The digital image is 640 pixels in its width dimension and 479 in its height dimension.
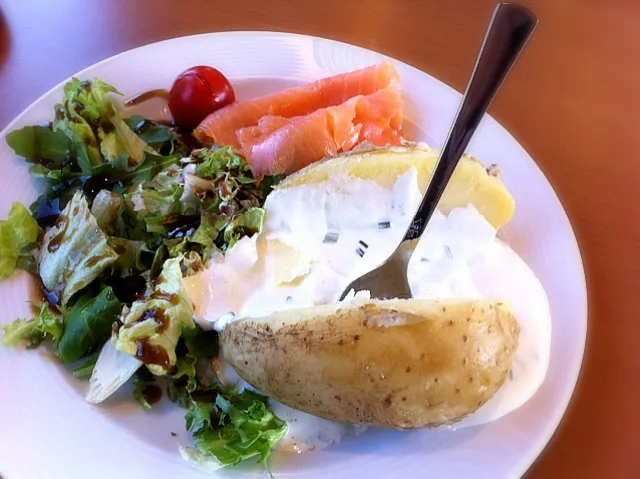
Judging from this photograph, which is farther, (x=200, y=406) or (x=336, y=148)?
(x=336, y=148)

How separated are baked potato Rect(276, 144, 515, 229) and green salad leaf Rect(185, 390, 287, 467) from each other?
415 mm

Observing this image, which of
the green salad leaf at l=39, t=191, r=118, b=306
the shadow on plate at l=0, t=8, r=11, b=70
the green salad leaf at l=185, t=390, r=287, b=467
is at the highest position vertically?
the shadow on plate at l=0, t=8, r=11, b=70

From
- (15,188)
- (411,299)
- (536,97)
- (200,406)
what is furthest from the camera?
(536,97)

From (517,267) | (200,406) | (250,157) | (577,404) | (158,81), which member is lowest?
(577,404)

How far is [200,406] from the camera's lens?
3.43 ft

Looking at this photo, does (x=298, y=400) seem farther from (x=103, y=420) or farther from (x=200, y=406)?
(x=103, y=420)

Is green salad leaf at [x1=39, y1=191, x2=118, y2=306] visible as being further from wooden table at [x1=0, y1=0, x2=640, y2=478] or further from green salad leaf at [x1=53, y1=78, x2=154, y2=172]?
wooden table at [x1=0, y1=0, x2=640, y2=478]

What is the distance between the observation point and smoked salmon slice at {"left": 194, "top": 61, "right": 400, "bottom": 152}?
57.3 inches

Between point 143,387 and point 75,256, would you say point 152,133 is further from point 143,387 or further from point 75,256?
point 143,387

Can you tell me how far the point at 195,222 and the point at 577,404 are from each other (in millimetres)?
883

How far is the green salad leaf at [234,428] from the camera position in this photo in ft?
3.21

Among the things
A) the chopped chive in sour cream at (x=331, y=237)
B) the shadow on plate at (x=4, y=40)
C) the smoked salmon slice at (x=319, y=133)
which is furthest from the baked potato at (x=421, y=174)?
the shadow on plate at (x=4, y=40)

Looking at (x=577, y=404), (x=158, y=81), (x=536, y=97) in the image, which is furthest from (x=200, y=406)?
(x=536, y=97)

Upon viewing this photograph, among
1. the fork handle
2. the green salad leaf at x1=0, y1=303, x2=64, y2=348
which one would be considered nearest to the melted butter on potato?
the fork handle
